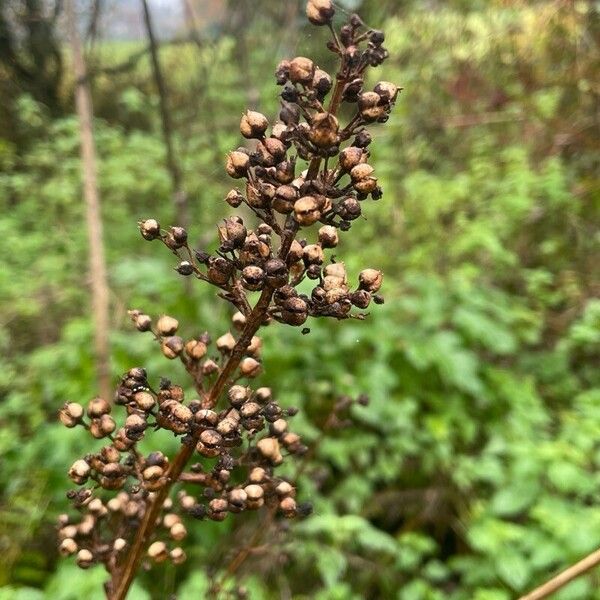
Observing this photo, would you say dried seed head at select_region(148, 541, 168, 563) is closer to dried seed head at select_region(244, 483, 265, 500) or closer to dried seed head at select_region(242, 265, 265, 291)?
dried seed head at select_region(244, 483, 265, 500)

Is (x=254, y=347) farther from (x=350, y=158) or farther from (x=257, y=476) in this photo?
(x=350, y=158)

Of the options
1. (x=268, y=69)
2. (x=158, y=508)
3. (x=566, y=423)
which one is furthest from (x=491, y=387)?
(x=268, y=69)

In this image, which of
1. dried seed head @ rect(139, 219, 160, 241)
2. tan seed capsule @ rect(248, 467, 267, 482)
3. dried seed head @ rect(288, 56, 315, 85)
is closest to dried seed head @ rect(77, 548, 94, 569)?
tan seed capsule @ rect(248, 467, 267, 482)

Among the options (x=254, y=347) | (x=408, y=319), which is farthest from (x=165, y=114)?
(x=254, y=347)

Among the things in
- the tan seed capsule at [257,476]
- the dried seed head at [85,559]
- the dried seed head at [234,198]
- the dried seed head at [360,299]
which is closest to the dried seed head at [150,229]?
the dried seed head at [234,198]

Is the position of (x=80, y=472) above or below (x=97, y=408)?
below
